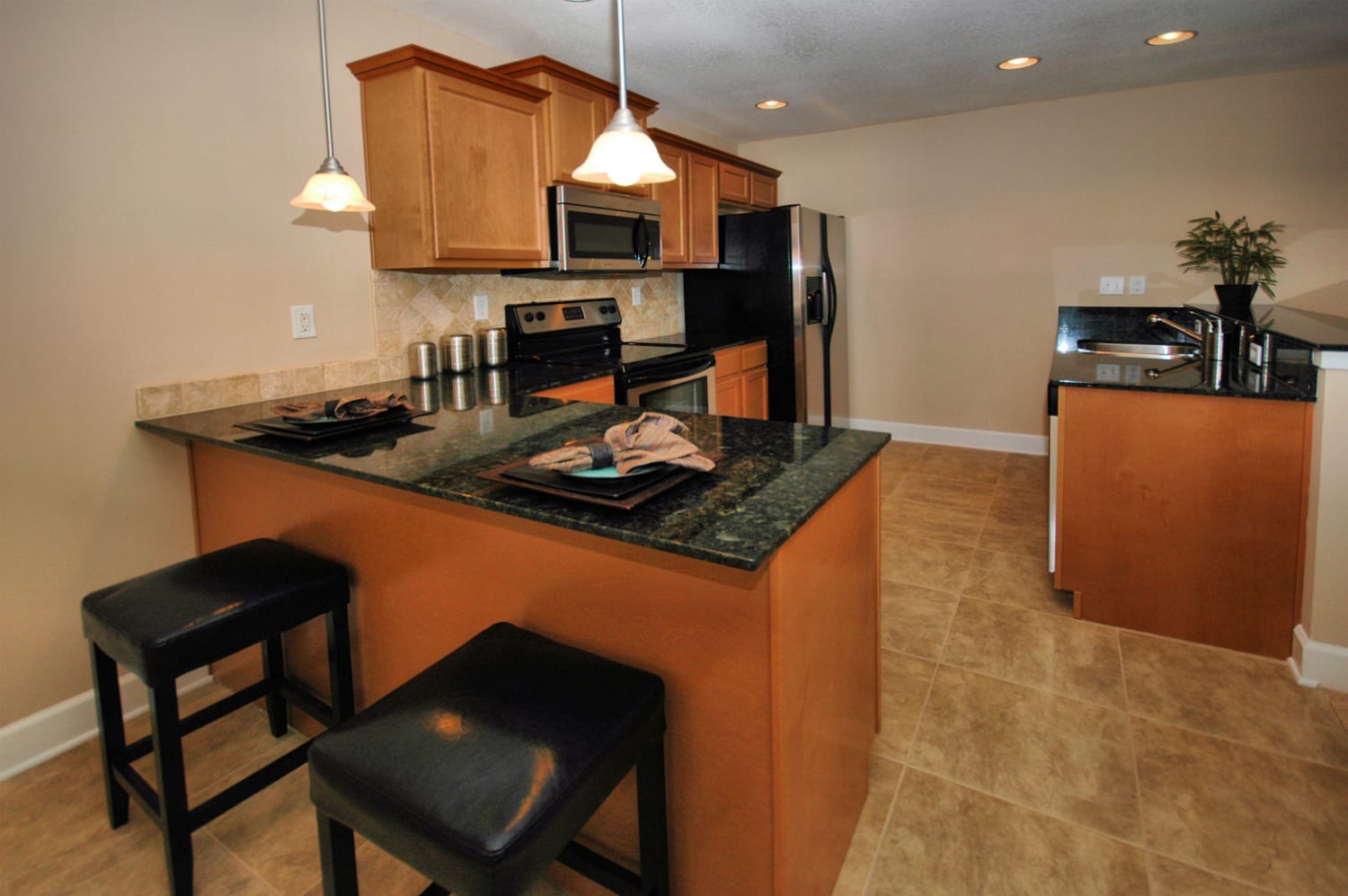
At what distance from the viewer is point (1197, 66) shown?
12.2ft

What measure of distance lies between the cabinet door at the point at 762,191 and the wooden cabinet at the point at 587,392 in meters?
2.31

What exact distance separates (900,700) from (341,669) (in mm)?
1523

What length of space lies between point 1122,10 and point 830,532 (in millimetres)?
2893

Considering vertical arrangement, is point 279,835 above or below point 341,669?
below

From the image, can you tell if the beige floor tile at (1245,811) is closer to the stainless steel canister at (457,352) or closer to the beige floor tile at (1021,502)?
the beige floor tile at (1021,502)

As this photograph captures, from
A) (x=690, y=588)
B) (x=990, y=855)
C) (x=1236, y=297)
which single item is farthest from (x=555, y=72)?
(x=1236, y=297)

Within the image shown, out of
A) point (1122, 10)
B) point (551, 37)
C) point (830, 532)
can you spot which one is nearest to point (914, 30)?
point (1122, 10)

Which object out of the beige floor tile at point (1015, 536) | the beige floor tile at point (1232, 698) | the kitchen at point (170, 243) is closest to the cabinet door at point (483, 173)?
the kitchen at point (170, 243)

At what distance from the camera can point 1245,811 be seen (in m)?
1.62

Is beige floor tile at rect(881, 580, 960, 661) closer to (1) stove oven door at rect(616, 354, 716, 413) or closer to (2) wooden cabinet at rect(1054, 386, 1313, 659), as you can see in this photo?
(2) wooden cabinet at rect(1054, 386, 1313, 659)

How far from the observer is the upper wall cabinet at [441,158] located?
245 cm

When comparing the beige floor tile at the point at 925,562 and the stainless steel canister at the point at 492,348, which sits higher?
the stainless steel canister at the point at 492,348

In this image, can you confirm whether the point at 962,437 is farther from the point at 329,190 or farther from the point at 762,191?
the point at 329,190

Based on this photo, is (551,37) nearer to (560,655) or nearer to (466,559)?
(466,559)
